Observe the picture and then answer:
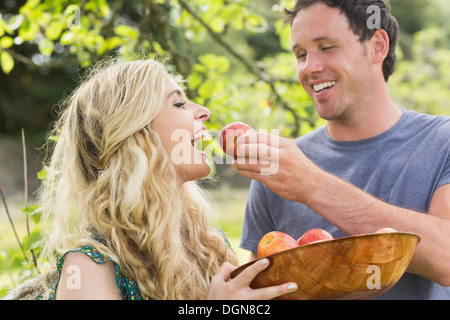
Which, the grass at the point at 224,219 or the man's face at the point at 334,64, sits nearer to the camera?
the man's face at the point at 334,64

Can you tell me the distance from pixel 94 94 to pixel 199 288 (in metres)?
0.87

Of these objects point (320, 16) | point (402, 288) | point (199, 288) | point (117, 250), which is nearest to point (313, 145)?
point (320, 16)

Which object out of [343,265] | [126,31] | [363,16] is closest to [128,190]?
[343,265]

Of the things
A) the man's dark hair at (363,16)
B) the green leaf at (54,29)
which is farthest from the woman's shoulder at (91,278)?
the green leaf at (54,29)

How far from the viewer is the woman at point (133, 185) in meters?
1.74

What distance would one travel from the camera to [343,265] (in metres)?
1.33

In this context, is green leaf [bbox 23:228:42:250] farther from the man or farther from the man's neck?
the man's neck

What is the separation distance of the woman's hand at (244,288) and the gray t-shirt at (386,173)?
2.91 feet

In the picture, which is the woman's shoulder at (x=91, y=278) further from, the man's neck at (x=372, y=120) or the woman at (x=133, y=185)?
the man's neck at (x=372, y=120)

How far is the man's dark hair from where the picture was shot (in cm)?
246

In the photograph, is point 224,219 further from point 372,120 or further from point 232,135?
point 232,135

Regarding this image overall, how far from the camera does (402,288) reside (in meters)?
2.14

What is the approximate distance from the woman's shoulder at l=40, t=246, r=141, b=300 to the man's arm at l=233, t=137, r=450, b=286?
558 millimetres
